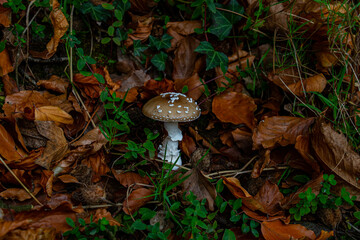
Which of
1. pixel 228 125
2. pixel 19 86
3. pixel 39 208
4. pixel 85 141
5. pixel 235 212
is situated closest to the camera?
pixel 39 208

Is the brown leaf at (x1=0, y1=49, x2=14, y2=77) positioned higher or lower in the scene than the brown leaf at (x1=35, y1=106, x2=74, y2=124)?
higher

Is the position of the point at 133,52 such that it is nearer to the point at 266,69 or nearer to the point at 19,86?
the point at 19,86

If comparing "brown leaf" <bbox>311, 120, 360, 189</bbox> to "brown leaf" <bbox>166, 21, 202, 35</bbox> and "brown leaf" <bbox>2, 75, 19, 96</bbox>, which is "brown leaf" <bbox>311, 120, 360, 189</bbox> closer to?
"brown leaf" <bbox>166, 21, 202, 35</bbox>

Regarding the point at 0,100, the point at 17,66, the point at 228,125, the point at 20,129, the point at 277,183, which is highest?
the point at 17,66

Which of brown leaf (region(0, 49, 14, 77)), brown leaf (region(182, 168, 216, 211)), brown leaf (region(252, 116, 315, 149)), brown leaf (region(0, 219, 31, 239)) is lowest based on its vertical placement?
brown leaf (region(182, 168, 216, 211))

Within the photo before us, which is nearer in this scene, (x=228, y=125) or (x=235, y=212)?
(x=235, y=212)

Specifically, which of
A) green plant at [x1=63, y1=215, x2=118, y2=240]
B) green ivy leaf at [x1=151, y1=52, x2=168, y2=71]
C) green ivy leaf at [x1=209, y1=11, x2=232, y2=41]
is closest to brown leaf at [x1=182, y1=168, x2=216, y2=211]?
green plant at [x1=63, y1=215, x2=118, y2=240]

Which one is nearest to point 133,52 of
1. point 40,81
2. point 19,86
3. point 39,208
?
point 40,81
